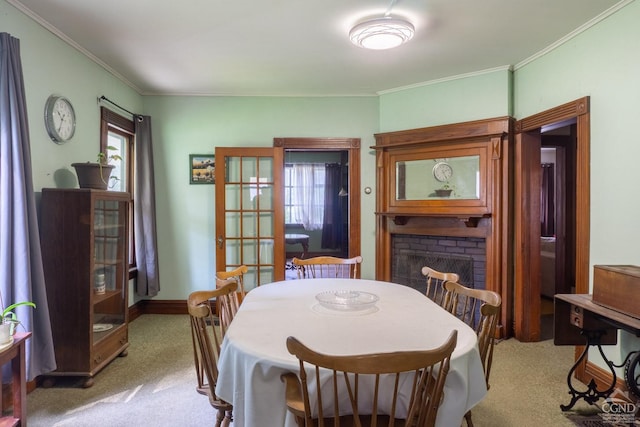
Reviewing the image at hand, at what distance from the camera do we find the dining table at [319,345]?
1.31 metres

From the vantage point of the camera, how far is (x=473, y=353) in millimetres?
1387

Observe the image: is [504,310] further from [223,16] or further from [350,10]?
[223,16]

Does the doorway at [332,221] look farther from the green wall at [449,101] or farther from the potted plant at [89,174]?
the potted plant at [89,174]

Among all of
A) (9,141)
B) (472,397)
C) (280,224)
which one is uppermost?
(9,141)

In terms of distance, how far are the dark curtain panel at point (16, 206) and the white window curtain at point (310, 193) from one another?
19.8ft

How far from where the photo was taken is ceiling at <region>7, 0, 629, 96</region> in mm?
2348

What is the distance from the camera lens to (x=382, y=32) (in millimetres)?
2467

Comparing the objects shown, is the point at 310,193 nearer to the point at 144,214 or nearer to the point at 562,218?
the point at 144,214

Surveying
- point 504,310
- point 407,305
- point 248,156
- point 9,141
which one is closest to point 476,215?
point 504,310

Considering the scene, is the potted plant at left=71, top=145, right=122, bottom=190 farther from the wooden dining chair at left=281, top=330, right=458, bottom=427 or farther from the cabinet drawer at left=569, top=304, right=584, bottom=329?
the cabinet drawer at left=569, top=304, right=584, bottom=329

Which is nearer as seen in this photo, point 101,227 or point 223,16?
point 223,16

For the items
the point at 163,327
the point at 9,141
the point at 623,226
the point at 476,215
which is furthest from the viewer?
the point at 163,327

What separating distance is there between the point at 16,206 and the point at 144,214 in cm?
176

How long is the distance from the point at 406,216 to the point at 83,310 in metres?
2.98
